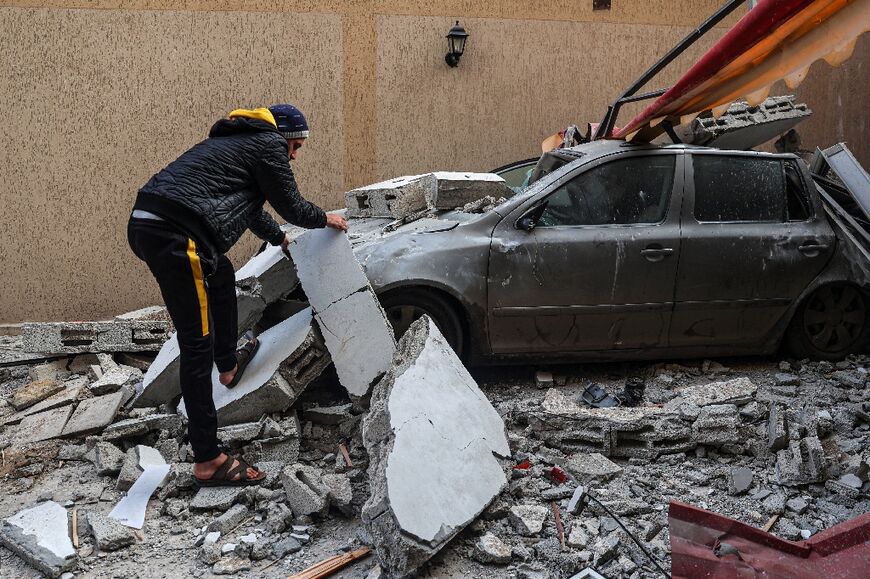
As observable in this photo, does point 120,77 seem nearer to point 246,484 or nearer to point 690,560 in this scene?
point 246,484

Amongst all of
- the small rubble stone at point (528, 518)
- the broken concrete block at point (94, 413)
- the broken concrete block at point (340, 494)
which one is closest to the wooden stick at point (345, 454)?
the broken concrete block at point (340, 494)

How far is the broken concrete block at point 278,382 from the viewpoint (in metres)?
3.75

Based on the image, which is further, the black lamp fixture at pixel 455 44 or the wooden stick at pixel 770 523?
the black lamp fixture at pixel 455 44

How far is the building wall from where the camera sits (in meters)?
7.07

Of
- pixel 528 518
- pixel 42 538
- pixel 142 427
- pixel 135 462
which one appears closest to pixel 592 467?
pixel 528 518

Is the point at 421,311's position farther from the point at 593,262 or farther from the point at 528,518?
the point at 528,518

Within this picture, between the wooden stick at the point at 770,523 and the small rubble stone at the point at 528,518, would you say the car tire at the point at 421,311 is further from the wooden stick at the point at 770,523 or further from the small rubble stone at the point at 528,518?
the wooden stick at the point at 770,523

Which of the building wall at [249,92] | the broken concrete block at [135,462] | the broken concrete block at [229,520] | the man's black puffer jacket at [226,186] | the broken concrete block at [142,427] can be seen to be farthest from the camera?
the building wall at [249,92]

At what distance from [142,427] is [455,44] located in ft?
17.2

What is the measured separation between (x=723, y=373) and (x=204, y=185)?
360 cm

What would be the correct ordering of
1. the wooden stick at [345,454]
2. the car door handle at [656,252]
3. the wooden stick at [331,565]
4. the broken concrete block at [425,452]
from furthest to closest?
the car door handle at [656,252] < the wooden stick at [345,454] < the wooden stick at [331,565] < the broken concrete block at [425,452]

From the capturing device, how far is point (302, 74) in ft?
24.2

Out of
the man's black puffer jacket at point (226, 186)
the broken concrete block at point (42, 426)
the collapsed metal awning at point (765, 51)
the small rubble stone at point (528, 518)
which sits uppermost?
the collapsed metal awning at point (765, 51)

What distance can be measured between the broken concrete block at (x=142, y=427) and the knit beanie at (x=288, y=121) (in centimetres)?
172
